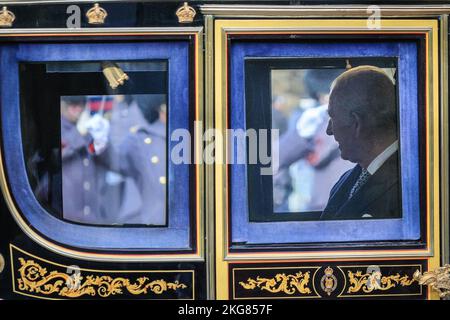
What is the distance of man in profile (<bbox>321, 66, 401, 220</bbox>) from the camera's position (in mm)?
3312

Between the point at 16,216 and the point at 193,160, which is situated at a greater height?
the point at 193,160

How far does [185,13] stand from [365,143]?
Result: 46.3 inches

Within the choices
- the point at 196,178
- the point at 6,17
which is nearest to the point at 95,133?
the point at 196,178

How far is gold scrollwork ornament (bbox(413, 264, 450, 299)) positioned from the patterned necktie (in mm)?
550

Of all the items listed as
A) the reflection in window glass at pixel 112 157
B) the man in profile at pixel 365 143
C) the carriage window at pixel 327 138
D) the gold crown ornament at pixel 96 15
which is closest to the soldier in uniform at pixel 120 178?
the reflection in window glass at pixel 112 157

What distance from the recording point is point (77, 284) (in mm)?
3270

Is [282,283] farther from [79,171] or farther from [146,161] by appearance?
[79,171]

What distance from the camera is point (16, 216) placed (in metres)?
3.27

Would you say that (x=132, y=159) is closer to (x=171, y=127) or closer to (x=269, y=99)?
(x=171, y=127)

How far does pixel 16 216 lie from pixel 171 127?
0.94m

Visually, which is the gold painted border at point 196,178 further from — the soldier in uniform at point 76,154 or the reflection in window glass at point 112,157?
the soldier in uniform at point 76,154
